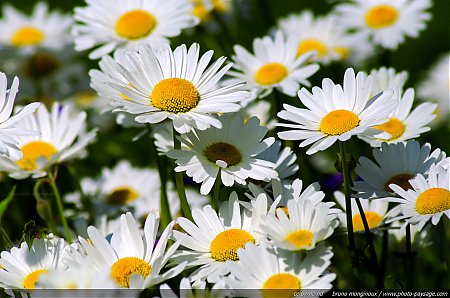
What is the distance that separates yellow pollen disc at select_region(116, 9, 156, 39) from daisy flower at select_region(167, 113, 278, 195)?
1.93ft

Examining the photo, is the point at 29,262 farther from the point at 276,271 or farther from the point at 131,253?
the point at 276,271

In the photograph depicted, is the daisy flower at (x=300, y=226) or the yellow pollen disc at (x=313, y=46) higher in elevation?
the yellow pollen disc at (x=313, y=46)

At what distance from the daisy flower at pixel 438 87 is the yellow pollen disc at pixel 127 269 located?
4.88ft

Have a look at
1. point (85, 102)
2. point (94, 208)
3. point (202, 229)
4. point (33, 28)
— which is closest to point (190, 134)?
point (202, 229)

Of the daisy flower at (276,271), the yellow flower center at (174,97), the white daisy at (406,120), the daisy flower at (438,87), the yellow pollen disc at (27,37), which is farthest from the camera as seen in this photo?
the yellow pollen disc at (27,37)

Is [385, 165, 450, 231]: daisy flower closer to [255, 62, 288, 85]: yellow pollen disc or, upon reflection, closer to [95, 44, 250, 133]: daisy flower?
[95, 44, 250, 133]: daisy flower

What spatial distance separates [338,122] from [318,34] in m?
1.38

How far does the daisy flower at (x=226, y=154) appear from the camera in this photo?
4.28ft

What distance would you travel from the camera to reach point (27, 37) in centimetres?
271

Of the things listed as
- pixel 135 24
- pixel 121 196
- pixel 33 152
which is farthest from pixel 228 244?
pixel 135 24

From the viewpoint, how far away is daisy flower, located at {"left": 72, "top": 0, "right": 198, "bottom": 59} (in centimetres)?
189

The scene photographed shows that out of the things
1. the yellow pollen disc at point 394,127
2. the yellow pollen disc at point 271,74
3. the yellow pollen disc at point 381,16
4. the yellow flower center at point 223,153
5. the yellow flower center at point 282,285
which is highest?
the yellow pollen disc at point 381,16

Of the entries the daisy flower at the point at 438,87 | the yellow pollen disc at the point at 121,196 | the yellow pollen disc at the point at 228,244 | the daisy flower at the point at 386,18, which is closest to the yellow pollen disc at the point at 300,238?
the yellow pollen disc at the point at 228,244

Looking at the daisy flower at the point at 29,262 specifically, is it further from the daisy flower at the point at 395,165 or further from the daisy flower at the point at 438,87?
the daisy flower at the point at 438,87
